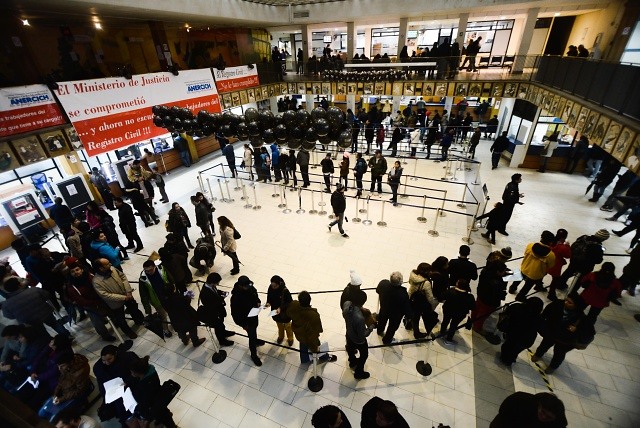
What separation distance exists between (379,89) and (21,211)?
17.6 m

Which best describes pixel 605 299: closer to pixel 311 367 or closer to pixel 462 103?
pixel 311 367

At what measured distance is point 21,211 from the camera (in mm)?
9188

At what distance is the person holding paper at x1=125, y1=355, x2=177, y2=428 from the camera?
3482mm

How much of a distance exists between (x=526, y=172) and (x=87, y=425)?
16123 millimetres

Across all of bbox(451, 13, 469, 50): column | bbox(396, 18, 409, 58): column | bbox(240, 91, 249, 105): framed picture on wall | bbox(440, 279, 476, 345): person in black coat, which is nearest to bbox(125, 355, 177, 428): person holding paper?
bbox(440, 279, 476, 345): person in black coat

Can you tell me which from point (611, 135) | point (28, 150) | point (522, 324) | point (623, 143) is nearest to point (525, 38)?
point (611, 135)

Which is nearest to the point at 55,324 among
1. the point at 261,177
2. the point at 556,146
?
the point at 261,177

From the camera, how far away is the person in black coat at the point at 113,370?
146 inches

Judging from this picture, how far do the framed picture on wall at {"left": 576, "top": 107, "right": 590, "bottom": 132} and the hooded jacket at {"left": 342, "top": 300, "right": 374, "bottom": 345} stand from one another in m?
9.31

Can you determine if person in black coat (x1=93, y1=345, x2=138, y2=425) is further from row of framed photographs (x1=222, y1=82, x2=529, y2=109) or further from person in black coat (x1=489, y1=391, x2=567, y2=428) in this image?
row of framed photographs (x1=222, y1=82, x2=529, y2=109)

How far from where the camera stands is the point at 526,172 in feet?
42.1

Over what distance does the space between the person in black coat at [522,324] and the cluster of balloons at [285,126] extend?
19.6 feet

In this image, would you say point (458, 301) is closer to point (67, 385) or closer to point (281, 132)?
point (67, 385)

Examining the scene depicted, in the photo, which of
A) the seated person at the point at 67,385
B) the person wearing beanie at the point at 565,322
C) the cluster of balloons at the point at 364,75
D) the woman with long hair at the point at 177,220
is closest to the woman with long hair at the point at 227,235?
the woman with long hair at the point at 177,220
